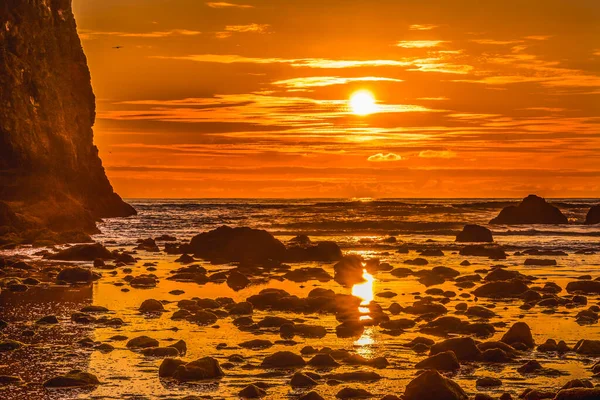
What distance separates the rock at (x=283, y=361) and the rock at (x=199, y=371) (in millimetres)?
1354

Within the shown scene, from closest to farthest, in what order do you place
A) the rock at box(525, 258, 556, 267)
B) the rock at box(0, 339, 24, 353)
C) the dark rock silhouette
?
1. the rock at box(0, 339, 24, 353)
2. the rock at box(525, 258, 556, 267)
3. the dark rock silhouette

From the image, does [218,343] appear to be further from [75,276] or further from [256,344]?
[75,276]

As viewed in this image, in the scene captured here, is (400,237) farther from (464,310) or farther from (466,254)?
(464,310)

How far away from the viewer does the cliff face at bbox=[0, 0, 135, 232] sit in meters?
66.6

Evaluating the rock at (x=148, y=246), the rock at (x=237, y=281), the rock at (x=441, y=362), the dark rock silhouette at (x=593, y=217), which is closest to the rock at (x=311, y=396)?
the rock at (x=441, y=362)

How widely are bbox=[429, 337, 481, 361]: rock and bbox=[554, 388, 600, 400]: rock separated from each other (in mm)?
4641

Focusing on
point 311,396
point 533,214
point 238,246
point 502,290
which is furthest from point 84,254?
point 533,214

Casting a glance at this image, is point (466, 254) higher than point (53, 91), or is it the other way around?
point (53, 91)

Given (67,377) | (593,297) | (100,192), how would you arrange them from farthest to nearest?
1. (100,192)
2. (593,297)
3. (67,377)

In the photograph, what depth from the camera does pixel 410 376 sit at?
17297mm

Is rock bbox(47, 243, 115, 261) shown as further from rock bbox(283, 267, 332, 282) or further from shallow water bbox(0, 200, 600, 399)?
rock bbox(283, 267, 332, 282)

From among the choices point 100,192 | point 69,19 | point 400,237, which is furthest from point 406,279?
point 100,192

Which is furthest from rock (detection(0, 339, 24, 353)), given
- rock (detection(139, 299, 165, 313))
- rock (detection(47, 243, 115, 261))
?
rock (detection(47, 243, 115, 261))

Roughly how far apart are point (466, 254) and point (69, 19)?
64856mm
